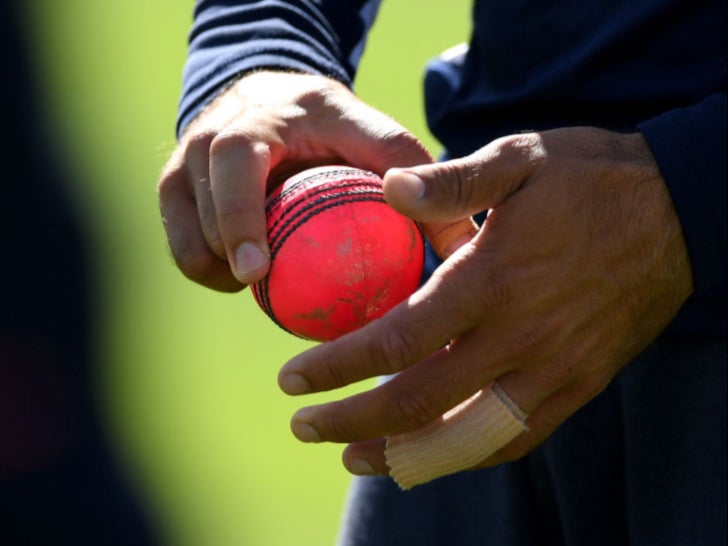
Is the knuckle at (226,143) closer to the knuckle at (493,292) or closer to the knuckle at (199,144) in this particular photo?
the knuckle at (199,144)

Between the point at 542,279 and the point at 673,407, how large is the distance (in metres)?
0.50

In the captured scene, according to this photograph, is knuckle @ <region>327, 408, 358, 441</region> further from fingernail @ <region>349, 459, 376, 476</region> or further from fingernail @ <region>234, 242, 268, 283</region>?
fingernail @ <region>234, 242, 268, 283</region>

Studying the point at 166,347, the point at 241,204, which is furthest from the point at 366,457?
the point at 166,347

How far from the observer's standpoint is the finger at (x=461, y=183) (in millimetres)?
1428

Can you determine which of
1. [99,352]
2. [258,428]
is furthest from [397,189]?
[258,428]

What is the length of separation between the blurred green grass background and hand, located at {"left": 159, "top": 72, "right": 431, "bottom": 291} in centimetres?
38

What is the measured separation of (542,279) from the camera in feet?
4.77

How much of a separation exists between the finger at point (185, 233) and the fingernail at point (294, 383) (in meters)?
0.29

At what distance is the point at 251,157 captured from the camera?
5.22 ft

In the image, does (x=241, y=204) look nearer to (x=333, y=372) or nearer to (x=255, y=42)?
(x=333, y=372)

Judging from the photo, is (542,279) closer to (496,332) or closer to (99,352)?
(496,332)

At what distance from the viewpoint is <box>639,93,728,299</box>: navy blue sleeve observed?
1536 mm

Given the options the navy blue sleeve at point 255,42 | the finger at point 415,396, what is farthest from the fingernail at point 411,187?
the navy blue sleeve at point 255,42

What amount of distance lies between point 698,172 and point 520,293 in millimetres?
324
